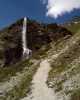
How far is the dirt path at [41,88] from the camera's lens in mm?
49081

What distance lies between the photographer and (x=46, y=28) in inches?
5182

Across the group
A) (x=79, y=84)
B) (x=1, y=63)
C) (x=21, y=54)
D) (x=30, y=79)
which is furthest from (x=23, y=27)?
(x=79, y=84)

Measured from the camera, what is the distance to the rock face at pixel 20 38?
110562 mm

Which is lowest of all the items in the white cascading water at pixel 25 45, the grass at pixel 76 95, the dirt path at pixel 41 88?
the grass at pixel 76 95

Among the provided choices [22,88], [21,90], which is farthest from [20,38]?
[21,90]

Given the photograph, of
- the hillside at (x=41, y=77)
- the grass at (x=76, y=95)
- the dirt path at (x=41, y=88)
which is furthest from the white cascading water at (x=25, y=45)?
the grass at (x=76, y=95)

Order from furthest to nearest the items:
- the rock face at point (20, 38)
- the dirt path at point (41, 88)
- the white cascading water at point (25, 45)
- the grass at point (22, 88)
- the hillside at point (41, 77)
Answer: the white cascading water at point (25, 45) → the rock face at point (20, 38) → the grass at point (22, 88) → the hillside at point (41, 77) → the dirt path at point (41, 88)

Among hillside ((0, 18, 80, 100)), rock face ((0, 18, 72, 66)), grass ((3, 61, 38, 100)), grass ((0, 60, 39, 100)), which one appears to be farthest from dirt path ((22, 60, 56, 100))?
rock face ((0, 18, 72, 66))

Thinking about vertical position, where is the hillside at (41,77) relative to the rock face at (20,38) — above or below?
below

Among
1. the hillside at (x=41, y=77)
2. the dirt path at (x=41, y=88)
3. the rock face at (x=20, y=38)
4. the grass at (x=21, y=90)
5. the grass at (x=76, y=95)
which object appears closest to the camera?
the grass at (x=76, y=95)

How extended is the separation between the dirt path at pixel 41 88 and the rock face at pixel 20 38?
36.8m

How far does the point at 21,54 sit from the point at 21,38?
8.34 m

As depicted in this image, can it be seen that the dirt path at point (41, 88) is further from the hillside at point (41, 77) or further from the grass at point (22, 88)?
the grass at point (22, 88)

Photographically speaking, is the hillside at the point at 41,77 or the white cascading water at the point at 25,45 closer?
the hillside at the point at 41,77
